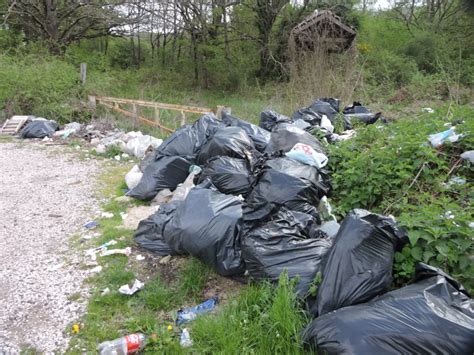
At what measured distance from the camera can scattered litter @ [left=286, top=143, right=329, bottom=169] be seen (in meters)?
2.93

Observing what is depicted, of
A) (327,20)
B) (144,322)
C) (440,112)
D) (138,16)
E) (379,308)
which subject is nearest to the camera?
(379,308)

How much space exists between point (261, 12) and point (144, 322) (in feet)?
53.8

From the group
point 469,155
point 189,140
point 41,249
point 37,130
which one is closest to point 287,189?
point 469,155

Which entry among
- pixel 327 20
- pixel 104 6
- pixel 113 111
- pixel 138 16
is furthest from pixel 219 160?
pixel 138 16

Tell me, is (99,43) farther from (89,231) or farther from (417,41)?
(89,231)

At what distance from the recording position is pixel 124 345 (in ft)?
6.13

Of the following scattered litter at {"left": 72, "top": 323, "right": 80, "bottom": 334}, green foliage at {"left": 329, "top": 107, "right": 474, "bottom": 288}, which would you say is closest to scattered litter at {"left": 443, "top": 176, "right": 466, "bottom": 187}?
green foliage at {"left": 329, "top": 107, "right": 474, "bottom": 288}

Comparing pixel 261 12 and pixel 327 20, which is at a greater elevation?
pixel 261 12

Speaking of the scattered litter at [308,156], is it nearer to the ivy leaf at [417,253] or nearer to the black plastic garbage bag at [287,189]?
the black plastic garbage bag at [287,189]

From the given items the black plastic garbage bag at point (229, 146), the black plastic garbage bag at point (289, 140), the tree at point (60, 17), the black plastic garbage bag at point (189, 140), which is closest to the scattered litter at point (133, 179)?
the black plastic garbage bag at point (189, 140)

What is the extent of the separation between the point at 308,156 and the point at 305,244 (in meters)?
1.06

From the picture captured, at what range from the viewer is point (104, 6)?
39.3ft

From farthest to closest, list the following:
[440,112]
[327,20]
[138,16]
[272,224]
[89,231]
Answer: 1. [138,16]
2. [327,20]
3. [440,112]
4. [89,231]
5. [272,224]

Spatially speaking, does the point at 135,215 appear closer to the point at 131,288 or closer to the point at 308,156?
the point at 131,288
